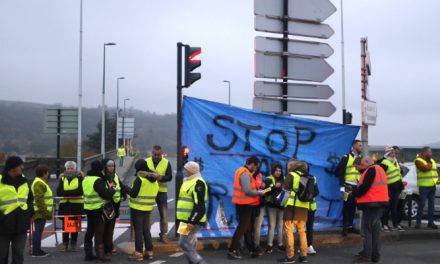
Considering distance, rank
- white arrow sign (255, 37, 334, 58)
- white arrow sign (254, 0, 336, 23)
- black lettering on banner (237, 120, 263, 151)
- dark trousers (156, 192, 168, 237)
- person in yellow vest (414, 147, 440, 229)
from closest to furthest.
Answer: dark trousers (156, 192, 168, 237)
black lettering on banner (237, 120, 263, 151)
white arrow sign (255, 37, 334, 58)
white arrow sign (254, 0, 336, 23)
person in yellow vest (414, 147, 440, 229)

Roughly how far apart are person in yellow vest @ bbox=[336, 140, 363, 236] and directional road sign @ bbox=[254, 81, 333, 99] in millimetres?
1222

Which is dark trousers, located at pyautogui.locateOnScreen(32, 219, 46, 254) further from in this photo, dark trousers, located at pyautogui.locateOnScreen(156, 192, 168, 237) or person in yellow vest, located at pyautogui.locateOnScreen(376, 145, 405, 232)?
person in yellow vest, located at pyautogui.locateOnScreen(376, 145, 405, 232)

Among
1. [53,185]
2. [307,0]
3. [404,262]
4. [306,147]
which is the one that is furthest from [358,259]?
[53,185]

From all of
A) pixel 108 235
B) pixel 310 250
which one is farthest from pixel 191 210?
pixel 310 250

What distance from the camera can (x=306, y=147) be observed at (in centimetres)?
1140

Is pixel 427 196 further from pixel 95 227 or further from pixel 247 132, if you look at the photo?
pixel 95 227

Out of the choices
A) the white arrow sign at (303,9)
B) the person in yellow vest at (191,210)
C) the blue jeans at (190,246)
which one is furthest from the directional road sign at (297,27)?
the blue jeans at (190,246)

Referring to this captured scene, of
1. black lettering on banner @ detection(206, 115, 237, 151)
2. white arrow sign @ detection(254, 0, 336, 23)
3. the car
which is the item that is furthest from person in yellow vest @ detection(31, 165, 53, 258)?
the car

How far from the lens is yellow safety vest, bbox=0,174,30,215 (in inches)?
286

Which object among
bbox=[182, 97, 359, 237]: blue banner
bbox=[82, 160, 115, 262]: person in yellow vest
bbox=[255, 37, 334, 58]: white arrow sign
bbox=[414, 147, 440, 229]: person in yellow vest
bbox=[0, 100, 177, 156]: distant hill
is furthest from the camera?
bbox=[0, 100, 177, 156]: distant hill

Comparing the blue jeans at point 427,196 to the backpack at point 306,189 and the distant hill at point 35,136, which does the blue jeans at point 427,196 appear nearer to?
the backpack at point 306,189

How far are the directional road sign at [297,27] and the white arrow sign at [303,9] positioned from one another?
4.3 inches

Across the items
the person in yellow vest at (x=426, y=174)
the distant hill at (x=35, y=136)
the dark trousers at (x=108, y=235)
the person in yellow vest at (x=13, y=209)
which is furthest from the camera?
the distant hill at (x=35, y=136)

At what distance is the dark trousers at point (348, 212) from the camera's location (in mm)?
11391
